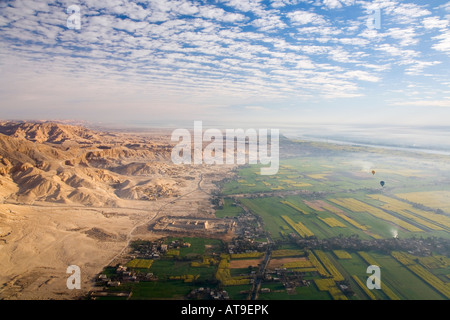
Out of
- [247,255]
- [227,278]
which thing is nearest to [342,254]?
[247,255]

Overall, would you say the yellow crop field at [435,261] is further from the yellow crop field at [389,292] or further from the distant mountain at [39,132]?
the distant mountain at [39,132]

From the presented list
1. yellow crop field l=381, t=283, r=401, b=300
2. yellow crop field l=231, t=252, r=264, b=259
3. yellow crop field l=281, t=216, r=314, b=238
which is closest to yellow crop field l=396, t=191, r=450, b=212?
yellow crop field l=281, t=216, r=314, b=238

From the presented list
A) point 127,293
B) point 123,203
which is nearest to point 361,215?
point 127,293

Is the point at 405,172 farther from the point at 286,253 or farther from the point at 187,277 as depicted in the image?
the point at 187,277

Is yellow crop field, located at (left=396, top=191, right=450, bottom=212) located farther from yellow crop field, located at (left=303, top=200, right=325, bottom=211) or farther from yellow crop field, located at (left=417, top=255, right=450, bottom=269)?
yellow crop field, located at (left=417, top=255, right=450, bottom=269)

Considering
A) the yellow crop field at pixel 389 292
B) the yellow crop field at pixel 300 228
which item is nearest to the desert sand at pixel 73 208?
the yellow crop field at pixel 300 228
